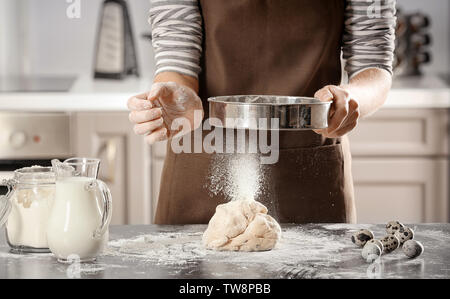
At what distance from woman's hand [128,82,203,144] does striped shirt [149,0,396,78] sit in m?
0.11

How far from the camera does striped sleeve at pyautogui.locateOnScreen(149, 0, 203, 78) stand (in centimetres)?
157

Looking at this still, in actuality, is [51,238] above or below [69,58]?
below

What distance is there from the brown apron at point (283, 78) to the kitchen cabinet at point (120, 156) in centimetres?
84

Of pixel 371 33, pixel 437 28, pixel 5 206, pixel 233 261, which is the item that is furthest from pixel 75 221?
pixel 437 28

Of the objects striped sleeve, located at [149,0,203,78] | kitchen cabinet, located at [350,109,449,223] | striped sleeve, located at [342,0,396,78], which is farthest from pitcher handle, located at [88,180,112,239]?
kitchen cabinet, located at [350,109,449,223]

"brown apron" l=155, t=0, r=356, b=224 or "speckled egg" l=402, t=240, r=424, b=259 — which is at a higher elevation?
"brown apron" l=155, t=0, r=356, b=224

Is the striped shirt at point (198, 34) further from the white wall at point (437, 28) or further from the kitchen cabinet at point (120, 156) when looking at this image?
the white wall at point (437, 28)

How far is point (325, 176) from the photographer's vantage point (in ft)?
5.27

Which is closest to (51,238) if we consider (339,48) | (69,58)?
(339,48)

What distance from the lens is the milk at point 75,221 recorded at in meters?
1.10

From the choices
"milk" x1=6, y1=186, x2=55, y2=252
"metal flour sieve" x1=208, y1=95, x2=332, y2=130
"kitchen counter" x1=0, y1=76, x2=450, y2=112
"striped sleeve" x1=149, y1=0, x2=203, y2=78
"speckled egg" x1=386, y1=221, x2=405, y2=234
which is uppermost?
"striped sleeve" x1=149, y1=0, x2=203, y2=78

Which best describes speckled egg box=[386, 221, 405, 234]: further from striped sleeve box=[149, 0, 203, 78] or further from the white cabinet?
the white cabinet

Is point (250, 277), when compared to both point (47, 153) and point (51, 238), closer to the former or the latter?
point (51, 238)
